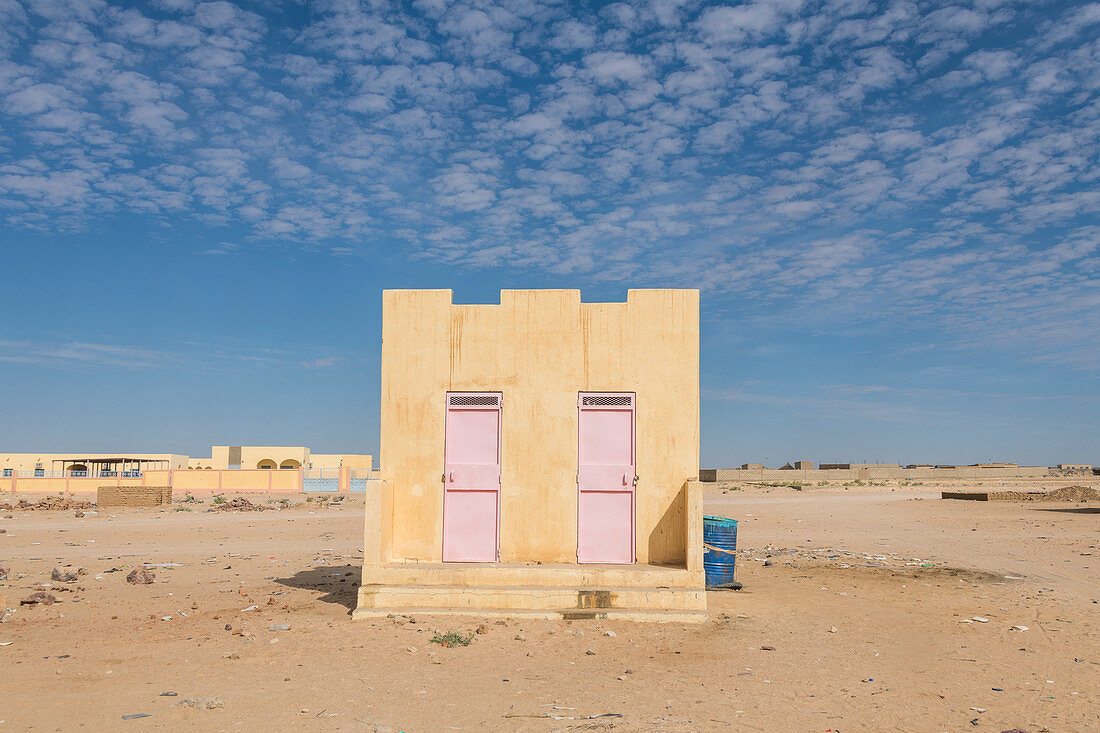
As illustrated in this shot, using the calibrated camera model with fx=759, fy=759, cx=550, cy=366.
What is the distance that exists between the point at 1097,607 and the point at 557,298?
8864 mm

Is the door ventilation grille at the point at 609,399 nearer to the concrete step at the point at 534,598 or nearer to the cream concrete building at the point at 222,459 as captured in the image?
the concrete step at the point at 534,598

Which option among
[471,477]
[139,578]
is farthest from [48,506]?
[471,477]

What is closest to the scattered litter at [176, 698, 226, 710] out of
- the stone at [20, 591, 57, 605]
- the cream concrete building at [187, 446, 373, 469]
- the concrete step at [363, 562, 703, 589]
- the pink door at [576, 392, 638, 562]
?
the concrete step at [363, 562, 703, 589]

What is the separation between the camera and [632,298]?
10.6m

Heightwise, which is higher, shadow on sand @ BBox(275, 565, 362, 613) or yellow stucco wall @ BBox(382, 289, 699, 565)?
yellow stucco wall @ BBox(382, 289, 699, 565)

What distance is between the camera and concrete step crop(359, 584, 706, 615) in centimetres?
946

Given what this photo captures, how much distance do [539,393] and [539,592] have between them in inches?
105

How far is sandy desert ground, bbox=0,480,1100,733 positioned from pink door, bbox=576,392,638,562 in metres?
1.23

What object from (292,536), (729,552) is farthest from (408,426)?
(292,536)

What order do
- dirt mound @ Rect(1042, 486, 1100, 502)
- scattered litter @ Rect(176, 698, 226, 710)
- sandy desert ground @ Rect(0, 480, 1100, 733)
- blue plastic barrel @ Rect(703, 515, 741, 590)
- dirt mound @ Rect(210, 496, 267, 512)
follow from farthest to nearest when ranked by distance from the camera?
dirt mound @ Rect(1042, 486, 1100, 502) → dirt mound @ Rect(210, 496, 267, 512) → blue plastic barrel @ Rect(703, 515, 741, 590) → scattered litter @ Rect(176, 698, 226, 710) → sandy desert ground @ Rect(0, 480, 1100, 733)

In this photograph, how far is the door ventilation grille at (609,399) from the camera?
34.5 feet

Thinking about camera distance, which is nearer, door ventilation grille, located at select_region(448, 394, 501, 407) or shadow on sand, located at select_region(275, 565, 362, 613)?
door ventilation grille, located at select_region(448, 394, 501, 407)

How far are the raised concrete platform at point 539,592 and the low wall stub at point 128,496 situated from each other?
88.3ft

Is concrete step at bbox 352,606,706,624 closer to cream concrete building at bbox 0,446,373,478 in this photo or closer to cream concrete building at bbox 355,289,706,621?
cream concrete building at bbox 355,289,706,621
